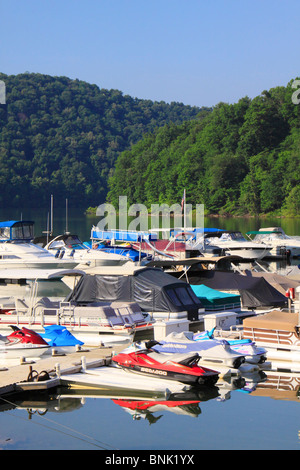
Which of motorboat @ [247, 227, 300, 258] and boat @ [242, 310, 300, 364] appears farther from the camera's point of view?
motorboat @ [247, 227, 300, 258]

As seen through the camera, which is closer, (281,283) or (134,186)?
(281,283)

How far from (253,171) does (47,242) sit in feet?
263

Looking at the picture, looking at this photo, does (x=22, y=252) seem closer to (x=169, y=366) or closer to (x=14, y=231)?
(x=14, y=231)

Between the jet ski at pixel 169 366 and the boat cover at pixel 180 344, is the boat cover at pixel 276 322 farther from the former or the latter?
the jet ski at pixel 169 366

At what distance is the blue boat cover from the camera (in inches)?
818

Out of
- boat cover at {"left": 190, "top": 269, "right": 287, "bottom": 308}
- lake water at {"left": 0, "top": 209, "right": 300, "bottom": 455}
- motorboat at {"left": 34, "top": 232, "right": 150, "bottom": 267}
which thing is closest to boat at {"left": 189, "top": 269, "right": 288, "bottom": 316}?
boat cover at {"left": 190, "top": 269, "right": 287, "bottom": 308}

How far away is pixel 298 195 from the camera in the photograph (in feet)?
375

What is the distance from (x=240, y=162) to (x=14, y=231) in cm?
8883

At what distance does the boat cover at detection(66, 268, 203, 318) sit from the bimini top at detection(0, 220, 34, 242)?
1959 cm

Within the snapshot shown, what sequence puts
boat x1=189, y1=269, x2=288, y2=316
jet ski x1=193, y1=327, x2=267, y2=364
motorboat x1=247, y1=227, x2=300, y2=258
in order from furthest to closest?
motorboat x1=247, y1=227, x2=300, y2=258
boat x1=189, y1=269, x2=288, y2=316
jet ski x1=193, y1=327, x2=267, y2=364

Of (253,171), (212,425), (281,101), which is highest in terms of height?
(281,101)

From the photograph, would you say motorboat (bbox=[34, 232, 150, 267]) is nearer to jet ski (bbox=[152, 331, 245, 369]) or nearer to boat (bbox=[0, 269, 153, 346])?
boat (bbox=[0, 269, 153, 346])
